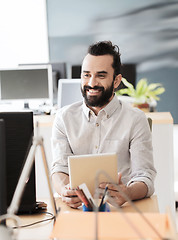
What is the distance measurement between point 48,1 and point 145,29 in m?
1.46

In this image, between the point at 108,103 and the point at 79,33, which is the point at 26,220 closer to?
the point at 108,103

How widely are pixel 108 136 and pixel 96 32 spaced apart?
Answer: 4.54 metres

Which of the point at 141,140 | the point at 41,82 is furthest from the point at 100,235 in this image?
the point at 41,82

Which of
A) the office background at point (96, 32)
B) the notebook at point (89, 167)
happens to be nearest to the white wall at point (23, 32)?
the office background at point (96, 32)

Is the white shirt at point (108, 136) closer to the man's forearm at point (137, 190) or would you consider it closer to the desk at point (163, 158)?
the man's forearm at point (137, 190)

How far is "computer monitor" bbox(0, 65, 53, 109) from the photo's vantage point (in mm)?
4668

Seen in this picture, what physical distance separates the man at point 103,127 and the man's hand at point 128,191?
113mm

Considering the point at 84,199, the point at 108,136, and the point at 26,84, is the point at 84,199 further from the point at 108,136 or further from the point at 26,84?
the point at 26,84

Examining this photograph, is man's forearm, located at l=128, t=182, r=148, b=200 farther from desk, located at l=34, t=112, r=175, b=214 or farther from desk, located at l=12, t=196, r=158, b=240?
desk, located at l=34, t=112, r=175, b=214

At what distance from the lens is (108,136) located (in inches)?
77.2

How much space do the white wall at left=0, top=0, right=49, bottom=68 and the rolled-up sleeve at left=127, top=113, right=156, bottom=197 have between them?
15.1ft

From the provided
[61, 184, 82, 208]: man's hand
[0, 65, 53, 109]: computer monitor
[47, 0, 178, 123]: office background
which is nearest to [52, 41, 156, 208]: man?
[61, 184, 82, 208]: man's hand

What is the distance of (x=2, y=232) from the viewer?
1140 millimetres

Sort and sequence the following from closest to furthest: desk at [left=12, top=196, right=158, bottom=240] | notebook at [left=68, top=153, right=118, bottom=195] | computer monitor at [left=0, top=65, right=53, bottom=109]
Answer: desk at [left=12, top=196, right=158, bottom=240] → notebook at [left=68, top=153, right=118, bottom=195] → computer monitor at [left=0, top=65, right=53, bottom=109]
